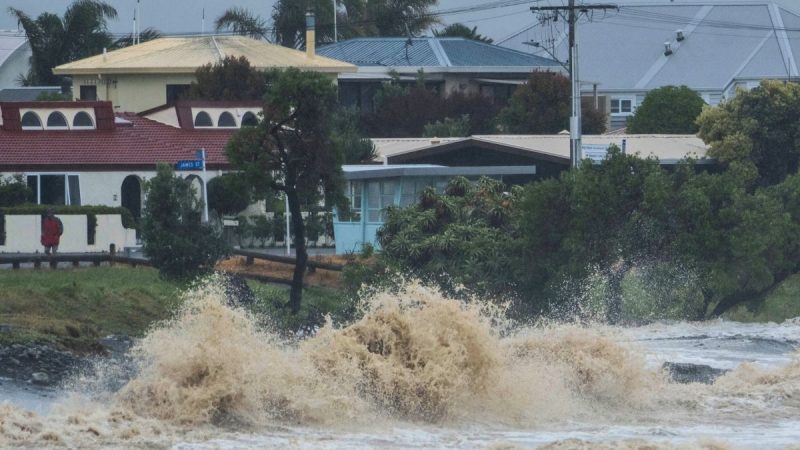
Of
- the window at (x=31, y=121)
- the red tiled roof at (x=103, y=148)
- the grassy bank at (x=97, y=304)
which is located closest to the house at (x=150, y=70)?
the red tiled roof at (x=103, y=148)

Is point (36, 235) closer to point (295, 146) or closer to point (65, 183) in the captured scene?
point (65, 183)

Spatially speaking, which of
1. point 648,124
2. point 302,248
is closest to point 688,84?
point 648,124

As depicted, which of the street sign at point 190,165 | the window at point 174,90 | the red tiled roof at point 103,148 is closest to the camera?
the street sign at point 190,165

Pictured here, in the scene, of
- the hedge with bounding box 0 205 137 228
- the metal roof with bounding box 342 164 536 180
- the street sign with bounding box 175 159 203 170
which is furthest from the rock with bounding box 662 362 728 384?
the hedge with bounding box 0 205 137 228

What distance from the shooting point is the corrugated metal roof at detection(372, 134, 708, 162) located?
4672cm

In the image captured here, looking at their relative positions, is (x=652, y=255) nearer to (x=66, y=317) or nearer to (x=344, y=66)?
(x=66, y=317)

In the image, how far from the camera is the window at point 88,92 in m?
60.3

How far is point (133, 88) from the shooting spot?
59.6 m

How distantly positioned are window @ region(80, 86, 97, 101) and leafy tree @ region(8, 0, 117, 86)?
1266 cm

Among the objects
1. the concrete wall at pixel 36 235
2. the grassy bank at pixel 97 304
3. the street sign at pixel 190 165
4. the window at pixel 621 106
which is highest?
the window at pixel 621 106

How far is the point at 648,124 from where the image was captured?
64875mm

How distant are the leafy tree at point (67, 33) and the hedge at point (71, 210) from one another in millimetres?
36254

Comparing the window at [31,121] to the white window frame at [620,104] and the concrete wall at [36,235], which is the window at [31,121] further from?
the white window frame at [620,104]

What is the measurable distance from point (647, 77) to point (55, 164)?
48.2 meters
